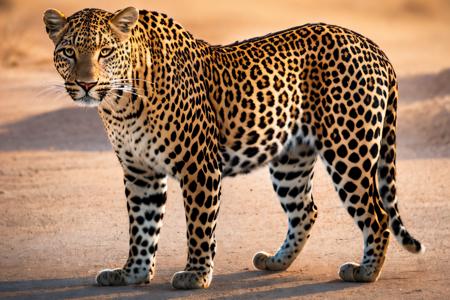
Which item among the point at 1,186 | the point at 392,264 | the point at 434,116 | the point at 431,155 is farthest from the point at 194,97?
the point at 434,116

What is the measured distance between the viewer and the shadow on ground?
833cm

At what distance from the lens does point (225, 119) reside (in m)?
8.55

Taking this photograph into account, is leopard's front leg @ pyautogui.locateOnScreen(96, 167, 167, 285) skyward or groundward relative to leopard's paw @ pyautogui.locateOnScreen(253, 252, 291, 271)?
skyward

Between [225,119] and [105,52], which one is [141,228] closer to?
[225,119]

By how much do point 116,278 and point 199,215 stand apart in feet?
2.83

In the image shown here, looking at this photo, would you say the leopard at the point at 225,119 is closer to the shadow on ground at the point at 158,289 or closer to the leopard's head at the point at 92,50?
the leopard's head at the point at 92,50

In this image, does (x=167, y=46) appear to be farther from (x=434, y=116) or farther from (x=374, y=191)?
(x=434, y=116)

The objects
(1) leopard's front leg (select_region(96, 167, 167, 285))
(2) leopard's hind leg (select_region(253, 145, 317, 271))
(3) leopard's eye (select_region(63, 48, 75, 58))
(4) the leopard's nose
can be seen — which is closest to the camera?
(4) the leopard's nose

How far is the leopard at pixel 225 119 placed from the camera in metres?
8.12

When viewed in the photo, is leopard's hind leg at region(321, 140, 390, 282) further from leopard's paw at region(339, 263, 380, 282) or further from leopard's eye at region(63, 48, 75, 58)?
leopard's eye at region(63, 48, 75, 58)

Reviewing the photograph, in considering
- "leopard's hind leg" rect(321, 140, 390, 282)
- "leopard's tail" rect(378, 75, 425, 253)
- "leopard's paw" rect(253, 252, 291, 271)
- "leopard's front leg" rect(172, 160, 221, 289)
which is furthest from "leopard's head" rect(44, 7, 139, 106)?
"leopard's tail" rect(378, 75, 425, 253)

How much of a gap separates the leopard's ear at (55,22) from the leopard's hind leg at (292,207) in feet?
6.79

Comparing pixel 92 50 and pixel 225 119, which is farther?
pixel 225 119

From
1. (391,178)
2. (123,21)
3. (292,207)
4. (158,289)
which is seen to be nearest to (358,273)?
(391,178)
